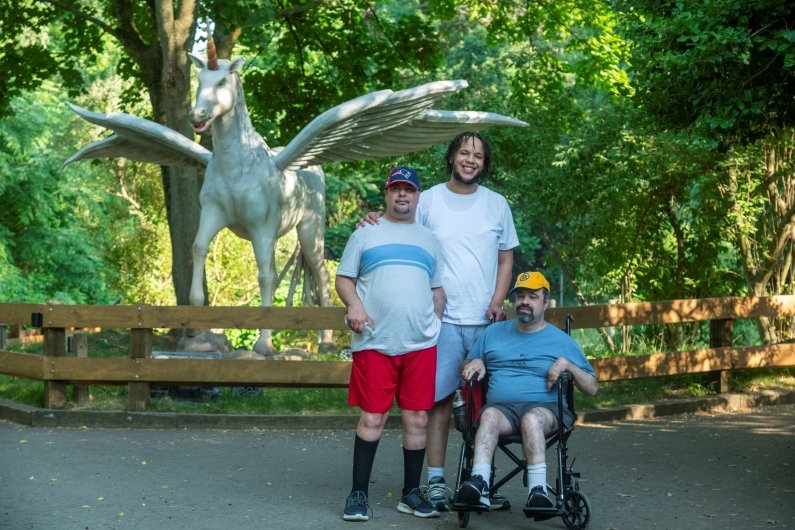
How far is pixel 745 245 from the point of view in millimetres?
15281

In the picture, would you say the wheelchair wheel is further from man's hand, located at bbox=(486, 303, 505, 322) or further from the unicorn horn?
the unicorn horn

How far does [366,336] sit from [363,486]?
79 centimetres

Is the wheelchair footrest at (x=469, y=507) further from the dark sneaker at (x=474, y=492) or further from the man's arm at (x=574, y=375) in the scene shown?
the man's arm at (x=574, y=375)

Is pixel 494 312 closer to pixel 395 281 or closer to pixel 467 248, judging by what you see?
pixel 467 248

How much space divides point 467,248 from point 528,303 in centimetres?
47

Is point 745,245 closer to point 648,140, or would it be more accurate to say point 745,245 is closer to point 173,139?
point 648,140

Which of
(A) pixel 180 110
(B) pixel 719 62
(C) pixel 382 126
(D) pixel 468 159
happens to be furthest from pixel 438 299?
(A) pixel 180 110

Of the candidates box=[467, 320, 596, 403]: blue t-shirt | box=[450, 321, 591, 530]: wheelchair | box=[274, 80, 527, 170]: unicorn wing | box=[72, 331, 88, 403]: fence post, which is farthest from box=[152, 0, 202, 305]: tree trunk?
box=[450, 321, 591, 530]: wheelchair

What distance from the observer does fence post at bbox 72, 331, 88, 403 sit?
10.8 meters

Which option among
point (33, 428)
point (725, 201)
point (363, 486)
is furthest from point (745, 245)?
point (363, 486)

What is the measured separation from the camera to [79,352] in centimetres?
1110

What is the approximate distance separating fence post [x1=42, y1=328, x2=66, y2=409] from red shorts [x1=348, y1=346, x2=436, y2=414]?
477cm

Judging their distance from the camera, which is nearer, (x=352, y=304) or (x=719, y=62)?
(x=352, y=304)

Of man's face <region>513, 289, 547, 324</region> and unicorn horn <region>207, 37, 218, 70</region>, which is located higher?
unicorn horn <region>207, 37, 218, 70</region>
